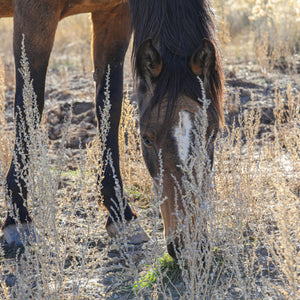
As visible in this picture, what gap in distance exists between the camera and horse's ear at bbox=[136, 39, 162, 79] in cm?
238

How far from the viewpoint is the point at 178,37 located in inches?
96.1

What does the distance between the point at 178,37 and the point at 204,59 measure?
213 mm

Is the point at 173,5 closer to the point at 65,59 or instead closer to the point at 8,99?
the point at 8,99

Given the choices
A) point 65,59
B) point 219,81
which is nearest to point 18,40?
point 219,81

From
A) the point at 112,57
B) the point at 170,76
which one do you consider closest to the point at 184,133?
the point at 170,76

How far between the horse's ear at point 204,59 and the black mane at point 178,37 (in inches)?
1.5

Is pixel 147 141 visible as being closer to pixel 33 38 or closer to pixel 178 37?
pixel 178 37

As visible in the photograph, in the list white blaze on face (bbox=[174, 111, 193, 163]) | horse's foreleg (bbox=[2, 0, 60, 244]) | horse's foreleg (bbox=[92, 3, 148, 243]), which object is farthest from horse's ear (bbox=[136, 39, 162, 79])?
horse's foreleg (bbox=[92, 3, 148, 243])

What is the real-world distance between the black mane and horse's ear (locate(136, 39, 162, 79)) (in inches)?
1.5

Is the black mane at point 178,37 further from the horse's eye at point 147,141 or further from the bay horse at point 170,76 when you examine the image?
the horse's eye at point 147,141

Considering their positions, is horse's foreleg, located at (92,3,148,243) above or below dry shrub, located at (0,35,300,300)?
above

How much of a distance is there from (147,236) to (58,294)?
134 centimetres

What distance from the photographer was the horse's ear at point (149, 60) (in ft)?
7.82

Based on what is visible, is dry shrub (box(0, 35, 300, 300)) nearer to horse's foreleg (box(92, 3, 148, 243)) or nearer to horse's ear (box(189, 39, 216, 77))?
horse's ear (box(189, 39, 216, 77))
